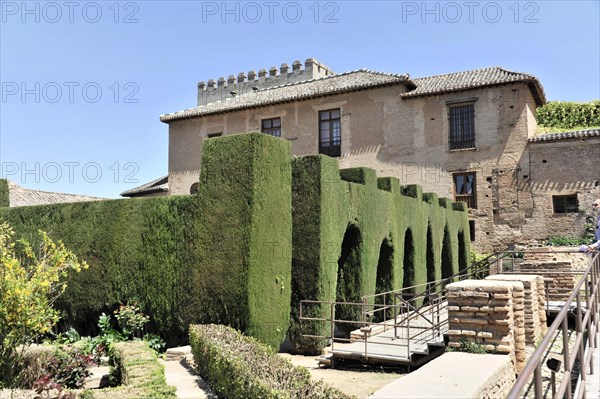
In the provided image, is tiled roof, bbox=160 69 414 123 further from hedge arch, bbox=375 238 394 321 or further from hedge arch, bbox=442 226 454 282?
hedge arch, bbox=375 238 394 321

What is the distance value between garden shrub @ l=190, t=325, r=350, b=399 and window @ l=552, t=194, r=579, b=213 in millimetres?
18637

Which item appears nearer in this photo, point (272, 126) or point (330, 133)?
point (330, 133)

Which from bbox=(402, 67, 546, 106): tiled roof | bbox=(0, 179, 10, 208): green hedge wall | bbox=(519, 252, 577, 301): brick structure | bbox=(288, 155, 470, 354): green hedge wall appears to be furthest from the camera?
bbox=(402, 67, 546, 106): tiled roof

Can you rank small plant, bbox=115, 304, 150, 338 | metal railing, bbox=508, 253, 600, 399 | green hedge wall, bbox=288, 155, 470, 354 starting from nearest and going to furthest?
metal railing, bbox=508, 253, 600, 399
small plant, bbox=115, 304, 150, 338
green hedge wall, bbox=288, 155, 470, 354

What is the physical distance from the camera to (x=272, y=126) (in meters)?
29.2

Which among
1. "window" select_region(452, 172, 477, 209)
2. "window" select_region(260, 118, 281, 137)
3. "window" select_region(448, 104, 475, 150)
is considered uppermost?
"window" select_region(260, 118, 281, 137)

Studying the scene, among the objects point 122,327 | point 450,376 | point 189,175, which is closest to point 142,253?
point 122,327

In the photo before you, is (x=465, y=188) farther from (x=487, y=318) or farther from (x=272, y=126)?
(x=487, y=318)

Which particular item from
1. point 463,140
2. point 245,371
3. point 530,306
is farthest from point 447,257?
point 245,371

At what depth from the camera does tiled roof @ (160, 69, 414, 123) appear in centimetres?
2610

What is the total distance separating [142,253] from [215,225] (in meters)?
2.04

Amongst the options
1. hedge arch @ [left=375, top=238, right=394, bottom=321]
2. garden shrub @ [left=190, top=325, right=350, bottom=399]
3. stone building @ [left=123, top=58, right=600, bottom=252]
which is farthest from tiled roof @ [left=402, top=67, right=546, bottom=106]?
garden shrub @ [left=190, top=325, right=350, bottom=399]

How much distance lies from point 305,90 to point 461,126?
28.4 ft

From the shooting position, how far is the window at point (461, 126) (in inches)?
960
